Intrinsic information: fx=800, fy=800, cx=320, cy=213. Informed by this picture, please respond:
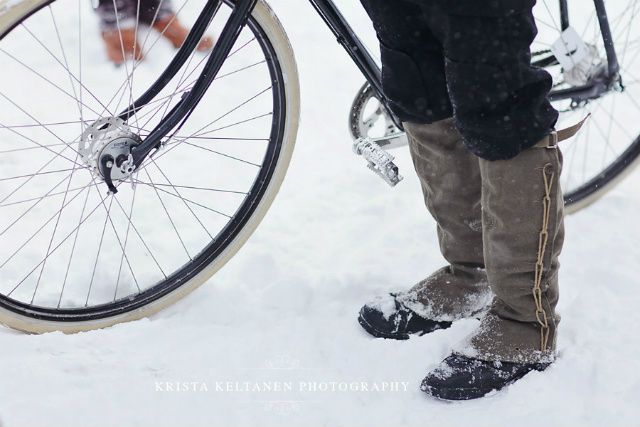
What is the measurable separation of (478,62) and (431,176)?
42 centimetres

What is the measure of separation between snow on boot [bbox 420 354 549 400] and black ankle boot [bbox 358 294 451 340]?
18 cm

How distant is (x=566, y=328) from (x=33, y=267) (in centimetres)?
140

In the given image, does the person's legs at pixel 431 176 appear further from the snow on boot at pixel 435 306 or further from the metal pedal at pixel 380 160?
the metal pedal at pixel 380 160

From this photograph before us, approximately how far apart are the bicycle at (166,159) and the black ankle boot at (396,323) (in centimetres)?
32

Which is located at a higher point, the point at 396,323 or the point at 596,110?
the point at 596,110

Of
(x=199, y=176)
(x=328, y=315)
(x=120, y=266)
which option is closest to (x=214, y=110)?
(x=199, y=176)

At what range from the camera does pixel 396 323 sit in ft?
6.35

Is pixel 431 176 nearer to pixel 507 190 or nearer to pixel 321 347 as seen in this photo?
pixel 507 190

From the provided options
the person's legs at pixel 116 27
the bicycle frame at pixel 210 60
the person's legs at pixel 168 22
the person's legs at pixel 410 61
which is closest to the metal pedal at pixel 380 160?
the bicycle frame at pixel 210 60

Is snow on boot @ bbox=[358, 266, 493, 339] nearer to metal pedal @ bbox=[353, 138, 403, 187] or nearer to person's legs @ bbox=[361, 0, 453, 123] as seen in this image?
metal pedal @ bbox=[353, 138, 403, 187]

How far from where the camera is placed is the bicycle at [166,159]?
1804mm

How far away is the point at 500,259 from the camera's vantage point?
1.67 meters

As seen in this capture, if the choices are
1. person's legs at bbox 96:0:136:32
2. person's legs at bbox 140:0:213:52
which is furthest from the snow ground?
person's legs at bbox 96:0:136:32

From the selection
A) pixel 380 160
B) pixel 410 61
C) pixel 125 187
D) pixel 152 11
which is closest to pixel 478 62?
pixel 410 61
